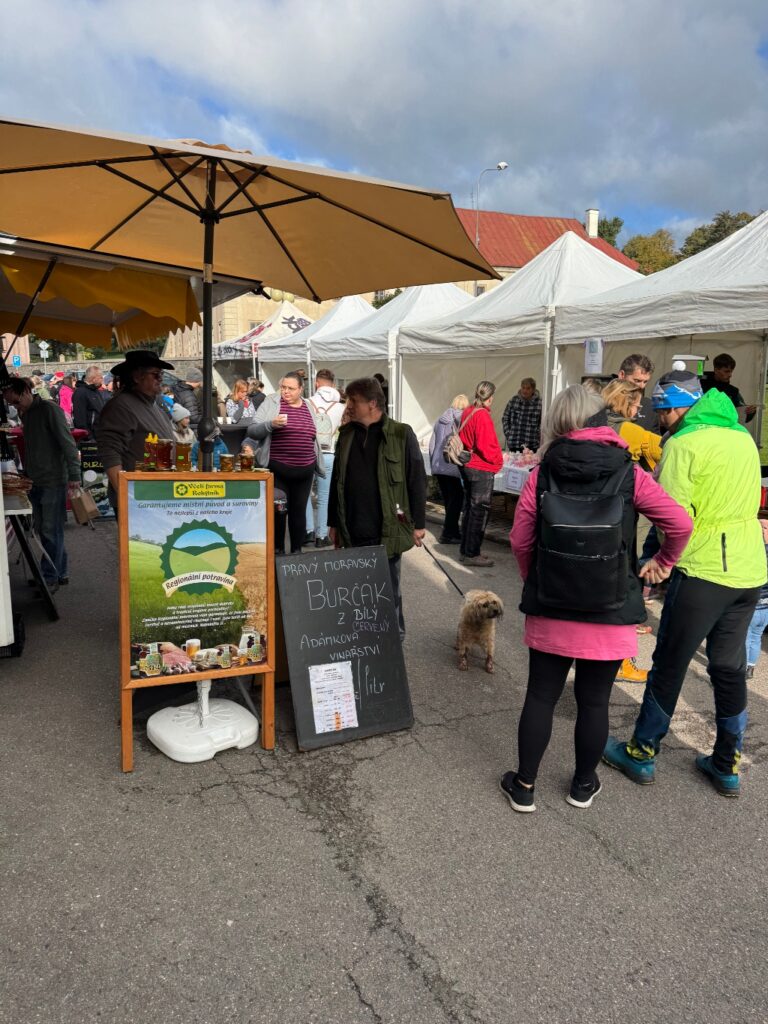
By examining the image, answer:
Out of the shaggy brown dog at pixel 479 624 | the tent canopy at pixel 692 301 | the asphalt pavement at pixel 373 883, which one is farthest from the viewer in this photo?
the tent canopy at pixel 692 301

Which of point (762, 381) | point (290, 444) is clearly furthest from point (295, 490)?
point (762, 381)

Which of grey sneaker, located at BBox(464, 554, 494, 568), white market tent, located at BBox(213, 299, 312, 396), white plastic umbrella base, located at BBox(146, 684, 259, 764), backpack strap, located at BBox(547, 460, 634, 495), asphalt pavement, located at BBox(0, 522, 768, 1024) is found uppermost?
white market tent, located at BBox(213, 299, 312, 396)

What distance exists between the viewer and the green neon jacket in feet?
9.34

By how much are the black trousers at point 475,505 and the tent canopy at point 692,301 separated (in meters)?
2.07

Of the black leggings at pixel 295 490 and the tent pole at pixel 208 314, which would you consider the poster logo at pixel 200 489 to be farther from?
the black leggings at pixel 295 490

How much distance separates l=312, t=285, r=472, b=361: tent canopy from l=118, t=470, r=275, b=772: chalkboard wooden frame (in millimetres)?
8251

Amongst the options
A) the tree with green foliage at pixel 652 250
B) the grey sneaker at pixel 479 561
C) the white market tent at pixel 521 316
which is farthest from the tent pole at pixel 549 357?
the tree with green foliage at pixel 652 250

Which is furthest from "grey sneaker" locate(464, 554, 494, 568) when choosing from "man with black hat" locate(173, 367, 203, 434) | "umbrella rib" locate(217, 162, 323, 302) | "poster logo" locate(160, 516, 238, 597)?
"man with black hat" locate(173, 367, 203, 434)

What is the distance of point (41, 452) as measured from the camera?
591 centimetres

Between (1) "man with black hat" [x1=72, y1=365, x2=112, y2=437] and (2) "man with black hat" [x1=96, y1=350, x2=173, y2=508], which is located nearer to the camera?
(2) "man with black hat" [x1=96, y1=350, x2=173, y2=508]

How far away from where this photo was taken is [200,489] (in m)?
3.04

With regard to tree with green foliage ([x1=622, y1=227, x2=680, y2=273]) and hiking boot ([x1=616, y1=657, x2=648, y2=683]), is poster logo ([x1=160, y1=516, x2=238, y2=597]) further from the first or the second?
tree with green foliage ([x1=622, y1=227, x2=680, y2=273])

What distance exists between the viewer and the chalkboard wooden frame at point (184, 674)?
294cm

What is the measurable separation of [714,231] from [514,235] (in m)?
15.8
